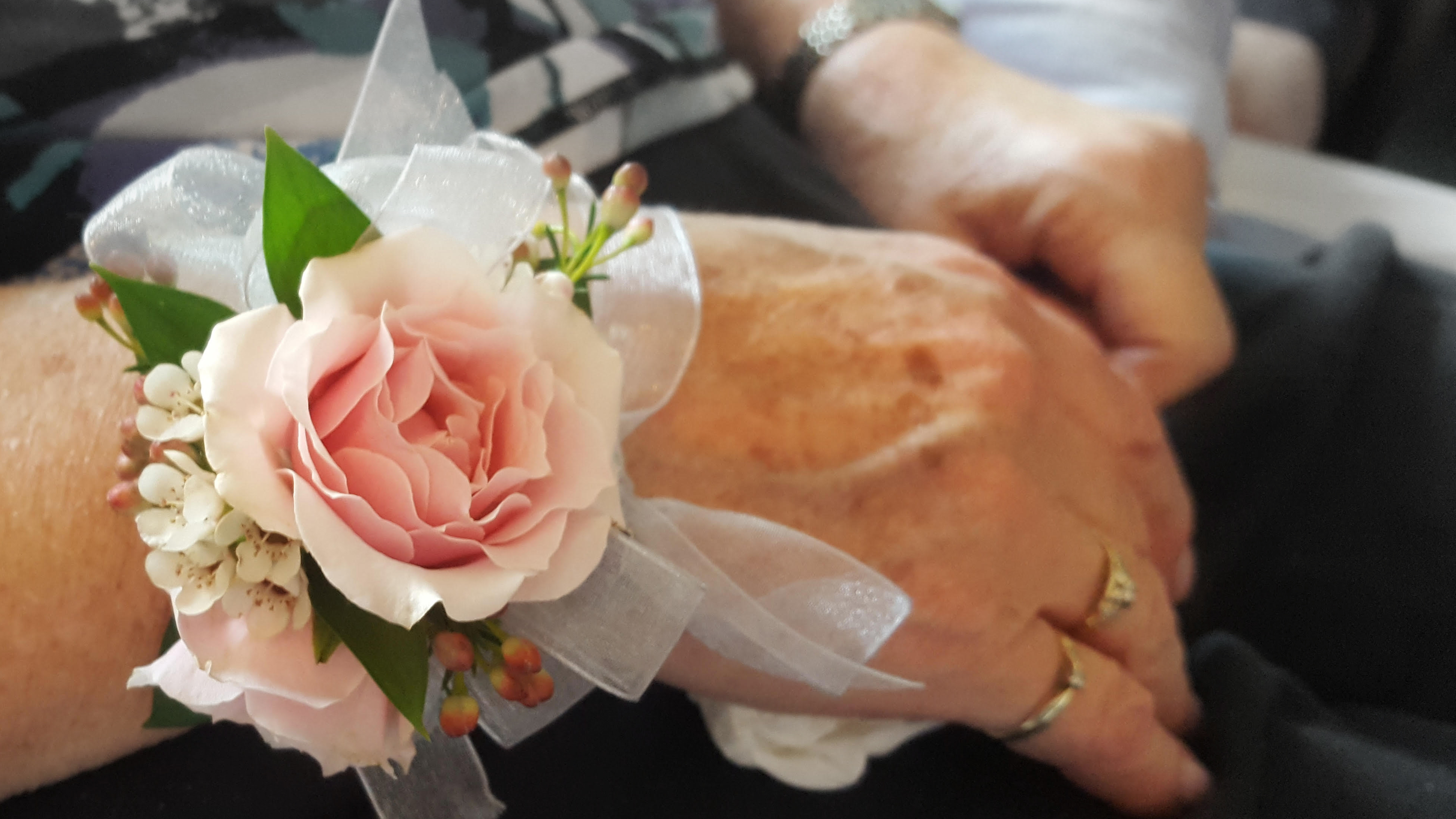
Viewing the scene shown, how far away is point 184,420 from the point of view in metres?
0.34

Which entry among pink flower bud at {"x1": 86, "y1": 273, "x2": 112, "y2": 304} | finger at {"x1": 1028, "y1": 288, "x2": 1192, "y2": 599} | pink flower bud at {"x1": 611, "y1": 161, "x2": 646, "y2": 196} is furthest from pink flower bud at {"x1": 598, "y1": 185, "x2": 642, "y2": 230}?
finger at {"x1": 1028, "y1": 288, "x2": 1192, "y2": 599}

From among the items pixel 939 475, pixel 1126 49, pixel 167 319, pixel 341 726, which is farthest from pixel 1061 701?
pixel 1126 49

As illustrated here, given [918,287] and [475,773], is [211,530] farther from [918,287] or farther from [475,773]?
[918,287]

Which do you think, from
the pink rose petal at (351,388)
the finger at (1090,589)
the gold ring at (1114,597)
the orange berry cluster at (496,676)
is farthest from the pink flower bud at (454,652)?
the gold ring at (1114,597)

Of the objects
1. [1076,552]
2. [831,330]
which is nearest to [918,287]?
[831,330]

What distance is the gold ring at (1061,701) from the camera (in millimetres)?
583

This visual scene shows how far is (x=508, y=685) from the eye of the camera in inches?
15.5

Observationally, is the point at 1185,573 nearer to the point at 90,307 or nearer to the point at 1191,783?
the point at 1191,783

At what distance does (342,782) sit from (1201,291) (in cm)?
78

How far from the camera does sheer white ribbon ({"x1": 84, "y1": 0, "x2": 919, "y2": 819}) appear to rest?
0.42 m

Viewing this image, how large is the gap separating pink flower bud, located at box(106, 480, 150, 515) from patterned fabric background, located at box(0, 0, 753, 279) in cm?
30

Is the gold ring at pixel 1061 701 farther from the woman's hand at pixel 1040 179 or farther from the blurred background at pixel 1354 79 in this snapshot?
the blurred background at pixel 1354 79

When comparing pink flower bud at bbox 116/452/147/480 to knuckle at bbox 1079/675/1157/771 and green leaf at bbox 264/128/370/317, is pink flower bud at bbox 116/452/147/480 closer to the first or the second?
green leaf at bbox 264/128/370/317

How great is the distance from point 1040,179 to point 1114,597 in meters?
0.40
